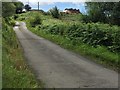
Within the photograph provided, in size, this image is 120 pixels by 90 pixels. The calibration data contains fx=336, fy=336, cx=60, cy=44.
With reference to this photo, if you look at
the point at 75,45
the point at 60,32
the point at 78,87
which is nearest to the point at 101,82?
the point at 78,87

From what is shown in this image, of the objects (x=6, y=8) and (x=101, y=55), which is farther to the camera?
(x=6, y=8)

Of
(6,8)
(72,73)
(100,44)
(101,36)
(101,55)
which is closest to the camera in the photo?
(72,73)

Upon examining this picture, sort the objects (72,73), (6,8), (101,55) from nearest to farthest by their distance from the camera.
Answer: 1. (72,73)
2. (101,55)
3. (6,8)

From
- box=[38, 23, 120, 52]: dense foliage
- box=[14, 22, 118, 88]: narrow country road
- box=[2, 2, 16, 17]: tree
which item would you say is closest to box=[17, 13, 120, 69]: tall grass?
box=[38, 23, 120, 52]: dense foliage

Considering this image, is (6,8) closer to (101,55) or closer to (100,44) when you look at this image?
Result: (100,44)

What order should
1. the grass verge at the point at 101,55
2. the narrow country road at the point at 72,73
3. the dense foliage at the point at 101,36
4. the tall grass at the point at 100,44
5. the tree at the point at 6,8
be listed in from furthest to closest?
the tree at the point at 6,8
the dense foliage at the point at 101,36
the tall grass at the point at 100,44
the grass verge at the point at 101,55
the narrow country road at the point at 72,73

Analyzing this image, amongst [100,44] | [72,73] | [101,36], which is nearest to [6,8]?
[101,36]

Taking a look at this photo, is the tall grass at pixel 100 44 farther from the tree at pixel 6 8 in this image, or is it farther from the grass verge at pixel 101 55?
the tree at pixel 6 8

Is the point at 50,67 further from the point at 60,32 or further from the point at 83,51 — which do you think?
the point at 60,32

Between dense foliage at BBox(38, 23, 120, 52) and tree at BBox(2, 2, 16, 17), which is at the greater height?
dense foliage at BBox(38, 23, 120, 52)

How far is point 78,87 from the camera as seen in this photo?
11.7 metres

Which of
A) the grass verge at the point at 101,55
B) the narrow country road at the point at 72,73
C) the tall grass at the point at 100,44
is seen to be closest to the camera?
the narrow country road at the point at 72,73

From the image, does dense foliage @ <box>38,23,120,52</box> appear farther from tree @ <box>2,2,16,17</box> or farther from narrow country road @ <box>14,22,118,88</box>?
tree @ <box>2,2,16,17</box>

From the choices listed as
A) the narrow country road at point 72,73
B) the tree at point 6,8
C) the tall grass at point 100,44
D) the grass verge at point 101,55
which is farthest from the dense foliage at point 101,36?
the tree at point 6,8
